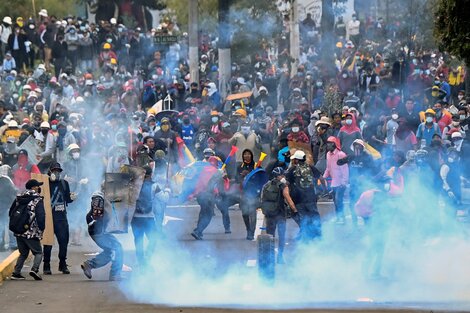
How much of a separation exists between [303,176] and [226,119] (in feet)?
25.4

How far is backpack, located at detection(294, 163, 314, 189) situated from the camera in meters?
18.0

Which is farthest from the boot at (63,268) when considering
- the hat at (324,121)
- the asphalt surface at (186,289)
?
the hat at (324,121)

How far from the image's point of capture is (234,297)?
50.6 ft

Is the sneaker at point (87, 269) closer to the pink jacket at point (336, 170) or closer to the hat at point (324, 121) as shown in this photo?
the pink jacket at point (336, 170)

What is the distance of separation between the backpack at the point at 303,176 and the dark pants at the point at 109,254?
2702 mm

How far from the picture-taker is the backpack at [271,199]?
699 inches

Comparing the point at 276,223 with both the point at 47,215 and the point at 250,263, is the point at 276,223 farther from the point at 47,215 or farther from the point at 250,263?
the point at 47,215

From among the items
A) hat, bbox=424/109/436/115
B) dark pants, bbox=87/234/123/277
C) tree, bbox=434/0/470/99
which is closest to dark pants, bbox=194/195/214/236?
dark pants, bbox=87/234/123/277

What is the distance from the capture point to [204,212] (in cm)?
2044

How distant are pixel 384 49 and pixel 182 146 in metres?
4.43

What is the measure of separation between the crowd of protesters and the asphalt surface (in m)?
0.41

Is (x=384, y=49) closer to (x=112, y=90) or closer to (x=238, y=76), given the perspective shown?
(x=238, y=76)

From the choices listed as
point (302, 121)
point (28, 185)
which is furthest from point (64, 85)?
point (28, 185)

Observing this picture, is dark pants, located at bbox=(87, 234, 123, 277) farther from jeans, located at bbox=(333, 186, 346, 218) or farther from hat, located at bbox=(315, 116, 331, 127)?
hat, located at bbox=(315, 116, 331, 127)
